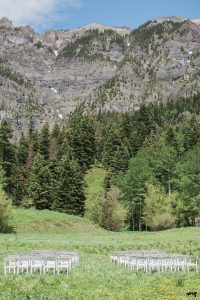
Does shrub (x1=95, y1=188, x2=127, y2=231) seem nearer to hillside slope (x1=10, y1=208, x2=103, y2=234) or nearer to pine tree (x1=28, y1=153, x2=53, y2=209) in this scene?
hillside slope (x1=10, y1=208, x2=103, y2=234)

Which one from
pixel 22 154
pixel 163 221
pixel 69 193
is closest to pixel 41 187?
pixel 69 193

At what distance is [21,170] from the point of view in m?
106

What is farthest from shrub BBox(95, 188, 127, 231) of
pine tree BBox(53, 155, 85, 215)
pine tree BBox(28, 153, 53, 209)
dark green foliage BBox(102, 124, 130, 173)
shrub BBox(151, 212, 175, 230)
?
dark green foliage BBox(102, 124, 130, 173)

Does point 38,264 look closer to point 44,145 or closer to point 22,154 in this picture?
point 44,145

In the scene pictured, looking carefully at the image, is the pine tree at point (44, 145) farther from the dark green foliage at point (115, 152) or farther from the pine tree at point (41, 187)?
the pine tree at point (41, 187)

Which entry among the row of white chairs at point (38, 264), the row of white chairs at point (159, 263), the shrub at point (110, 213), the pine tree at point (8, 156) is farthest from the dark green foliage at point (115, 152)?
the row of white chairs at point (38, 264)

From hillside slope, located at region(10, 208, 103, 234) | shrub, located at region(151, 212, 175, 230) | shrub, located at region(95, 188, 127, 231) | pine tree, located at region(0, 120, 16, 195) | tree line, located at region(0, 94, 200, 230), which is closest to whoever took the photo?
hillside slope, located at region(10, 208, 103, 234)

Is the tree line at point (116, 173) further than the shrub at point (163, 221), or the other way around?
the tree line at point (116, 173)

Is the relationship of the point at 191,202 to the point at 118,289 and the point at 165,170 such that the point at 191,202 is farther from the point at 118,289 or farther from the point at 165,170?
the point at 118,289

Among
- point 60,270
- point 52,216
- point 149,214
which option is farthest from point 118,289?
point 149,214

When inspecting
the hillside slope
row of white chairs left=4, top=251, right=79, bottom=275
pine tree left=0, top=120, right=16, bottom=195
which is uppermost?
pine tree left=0, top=120, right=16, bottom=195

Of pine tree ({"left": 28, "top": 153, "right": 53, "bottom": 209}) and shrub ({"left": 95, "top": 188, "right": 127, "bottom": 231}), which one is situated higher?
pine tree ({"left": 28, "top": 153, "right": 53, "bottom": 209})

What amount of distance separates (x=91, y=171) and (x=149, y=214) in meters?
36.7

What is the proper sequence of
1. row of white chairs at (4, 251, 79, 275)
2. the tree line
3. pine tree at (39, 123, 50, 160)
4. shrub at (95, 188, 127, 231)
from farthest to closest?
pine tree at (39, 123, 50, 160), the tree line, shrub at (95, 188, 127, 231), row of white chairs at (4, 251, 79, 275)
